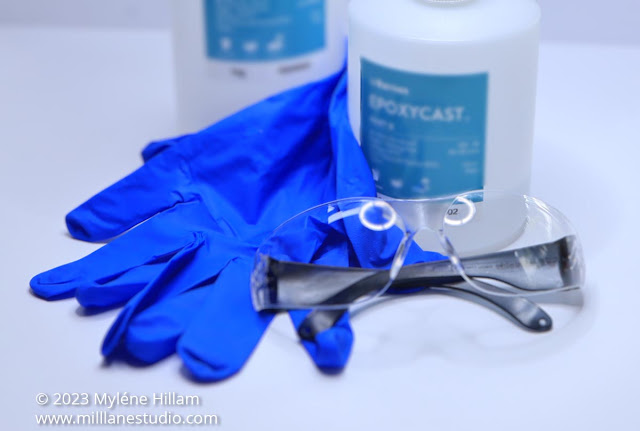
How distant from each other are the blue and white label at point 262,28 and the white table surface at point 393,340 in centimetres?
20

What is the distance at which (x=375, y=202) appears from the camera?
1.07 m

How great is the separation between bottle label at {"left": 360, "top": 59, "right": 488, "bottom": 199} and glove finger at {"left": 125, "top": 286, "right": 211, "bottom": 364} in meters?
0.26

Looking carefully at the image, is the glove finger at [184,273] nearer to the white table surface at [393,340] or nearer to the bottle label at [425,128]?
the white table surface at [393,340]

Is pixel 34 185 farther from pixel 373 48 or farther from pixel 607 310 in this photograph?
pixel 607 310

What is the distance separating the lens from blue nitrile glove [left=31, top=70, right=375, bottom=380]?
99 centimetres

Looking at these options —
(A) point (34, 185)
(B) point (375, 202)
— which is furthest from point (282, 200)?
(A) point (34, 185)

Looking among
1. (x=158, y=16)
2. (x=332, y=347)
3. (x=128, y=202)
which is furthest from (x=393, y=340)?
(x=158, y=16)

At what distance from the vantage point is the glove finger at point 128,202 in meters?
1.19

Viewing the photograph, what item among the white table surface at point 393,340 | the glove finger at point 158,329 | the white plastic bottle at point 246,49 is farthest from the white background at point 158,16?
the glove finger at point 158,329

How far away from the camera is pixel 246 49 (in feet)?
4.16

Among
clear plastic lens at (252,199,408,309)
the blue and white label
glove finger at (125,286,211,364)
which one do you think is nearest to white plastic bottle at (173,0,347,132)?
the blue and white label

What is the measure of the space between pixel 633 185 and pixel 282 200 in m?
0.41

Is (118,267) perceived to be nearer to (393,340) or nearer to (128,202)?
(128,202)

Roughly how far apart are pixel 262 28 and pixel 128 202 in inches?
9.9
